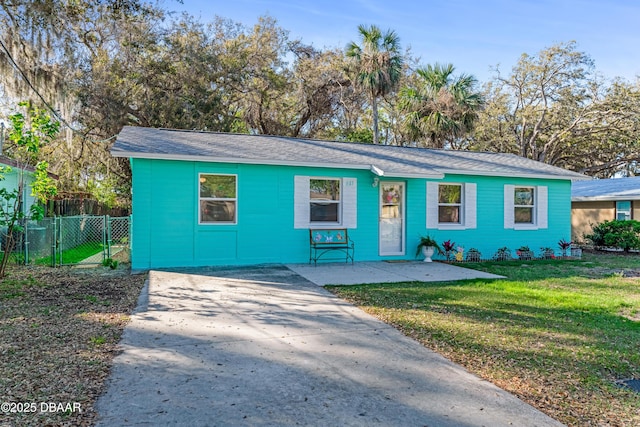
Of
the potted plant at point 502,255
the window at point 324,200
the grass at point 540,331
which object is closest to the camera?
the grass at point 540,331

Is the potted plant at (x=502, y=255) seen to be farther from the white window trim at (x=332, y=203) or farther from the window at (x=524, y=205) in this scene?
the white window trim at (x=332, y=203)

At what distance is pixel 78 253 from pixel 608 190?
1986 centimetres

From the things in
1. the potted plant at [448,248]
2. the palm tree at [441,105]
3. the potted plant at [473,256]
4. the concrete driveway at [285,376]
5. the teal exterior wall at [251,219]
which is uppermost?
the palm tree at [441,105]

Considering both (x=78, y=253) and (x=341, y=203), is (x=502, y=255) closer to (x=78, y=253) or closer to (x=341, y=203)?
(x=341, y=203)

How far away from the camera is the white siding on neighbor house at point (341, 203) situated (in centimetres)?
1041

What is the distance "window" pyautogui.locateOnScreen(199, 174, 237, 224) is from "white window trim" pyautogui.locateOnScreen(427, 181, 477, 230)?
5277 millimetres

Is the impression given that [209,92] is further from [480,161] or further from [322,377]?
[322,377]

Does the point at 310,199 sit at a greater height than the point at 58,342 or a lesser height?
greater

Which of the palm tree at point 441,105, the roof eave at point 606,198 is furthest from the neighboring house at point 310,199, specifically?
the palm tree at point 441,105

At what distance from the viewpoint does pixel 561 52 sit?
2448 centimetres

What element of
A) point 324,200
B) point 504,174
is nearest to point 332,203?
point 324,200

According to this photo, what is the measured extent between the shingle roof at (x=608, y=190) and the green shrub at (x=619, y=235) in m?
1.62

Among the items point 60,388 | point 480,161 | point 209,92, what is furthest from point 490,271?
point 209,92

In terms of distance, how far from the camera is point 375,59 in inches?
766
